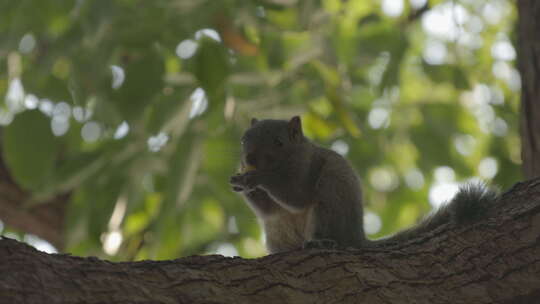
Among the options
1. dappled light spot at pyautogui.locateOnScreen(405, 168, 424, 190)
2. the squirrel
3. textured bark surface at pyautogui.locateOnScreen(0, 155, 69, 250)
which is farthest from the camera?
dappled light spot at pyautogui.locateOnScreen(405, 168, 424, 190)

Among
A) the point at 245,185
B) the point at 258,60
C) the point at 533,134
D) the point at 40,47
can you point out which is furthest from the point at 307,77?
the point at 40,47

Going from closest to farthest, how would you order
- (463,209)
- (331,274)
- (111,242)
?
(331,274) → (463,209) → (111,242)

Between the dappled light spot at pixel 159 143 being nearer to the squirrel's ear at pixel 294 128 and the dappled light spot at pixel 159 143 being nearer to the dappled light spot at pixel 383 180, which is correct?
the squirrel's ear at pixel 294 128

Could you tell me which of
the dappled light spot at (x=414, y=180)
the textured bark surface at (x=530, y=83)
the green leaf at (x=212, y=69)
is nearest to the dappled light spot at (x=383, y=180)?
the dappled light spot at (x=414, y=180)

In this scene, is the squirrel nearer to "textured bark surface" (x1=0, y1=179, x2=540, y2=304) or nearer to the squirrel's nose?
the squirrel's nose

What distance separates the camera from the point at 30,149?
13.4ft

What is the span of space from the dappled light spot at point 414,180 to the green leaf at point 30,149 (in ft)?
11.6

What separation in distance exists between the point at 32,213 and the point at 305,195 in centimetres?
313

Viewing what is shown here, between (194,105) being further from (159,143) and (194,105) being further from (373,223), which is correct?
(373,223)

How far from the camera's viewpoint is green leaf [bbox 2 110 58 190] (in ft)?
13.3

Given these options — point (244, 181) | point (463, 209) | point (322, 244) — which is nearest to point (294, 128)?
point (244, 181)

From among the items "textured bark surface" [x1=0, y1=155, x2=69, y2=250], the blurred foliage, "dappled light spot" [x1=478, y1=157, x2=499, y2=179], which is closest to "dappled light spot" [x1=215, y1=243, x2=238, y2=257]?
the blurred foliage

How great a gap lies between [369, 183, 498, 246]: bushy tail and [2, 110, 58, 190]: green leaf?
6.79ft

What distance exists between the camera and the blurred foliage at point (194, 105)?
410 centimetres
